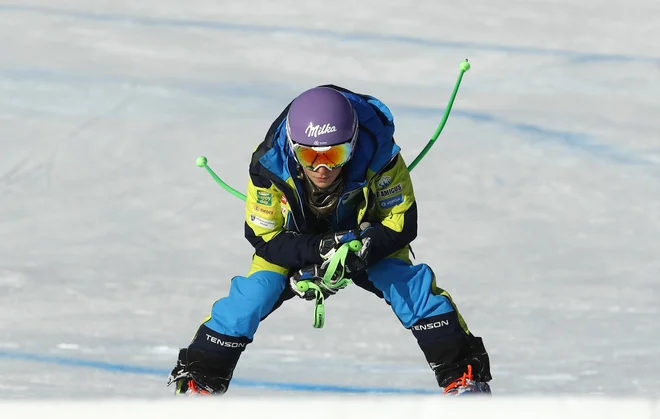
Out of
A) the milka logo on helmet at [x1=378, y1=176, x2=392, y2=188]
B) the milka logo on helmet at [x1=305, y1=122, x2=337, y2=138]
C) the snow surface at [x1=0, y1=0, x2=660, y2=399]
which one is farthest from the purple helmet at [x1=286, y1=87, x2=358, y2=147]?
the snow surface at [x1=0, y1=0, x2=660, y2=399]

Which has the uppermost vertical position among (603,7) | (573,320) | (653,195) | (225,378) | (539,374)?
(603,7)

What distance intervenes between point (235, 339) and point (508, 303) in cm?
241

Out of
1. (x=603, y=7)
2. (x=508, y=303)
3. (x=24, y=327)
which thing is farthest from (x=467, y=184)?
(x=603, y=7)

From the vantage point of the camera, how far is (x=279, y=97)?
397 inches

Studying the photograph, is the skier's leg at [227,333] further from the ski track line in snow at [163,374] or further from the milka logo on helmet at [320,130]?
the ski track line in snow at [163,374]


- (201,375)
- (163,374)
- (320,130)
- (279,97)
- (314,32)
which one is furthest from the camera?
(314,32)

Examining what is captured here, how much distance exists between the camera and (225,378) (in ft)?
15.7

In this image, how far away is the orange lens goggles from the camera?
4.55 m

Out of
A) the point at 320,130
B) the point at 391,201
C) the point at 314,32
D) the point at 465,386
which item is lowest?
the point at 465,386

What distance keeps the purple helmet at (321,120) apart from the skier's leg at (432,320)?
1.89 feet

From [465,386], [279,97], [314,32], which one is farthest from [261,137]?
[465,386]

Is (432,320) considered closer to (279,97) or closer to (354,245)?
(354,245)

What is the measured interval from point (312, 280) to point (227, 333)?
38cm

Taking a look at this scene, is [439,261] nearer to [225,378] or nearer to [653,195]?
[653,195]
